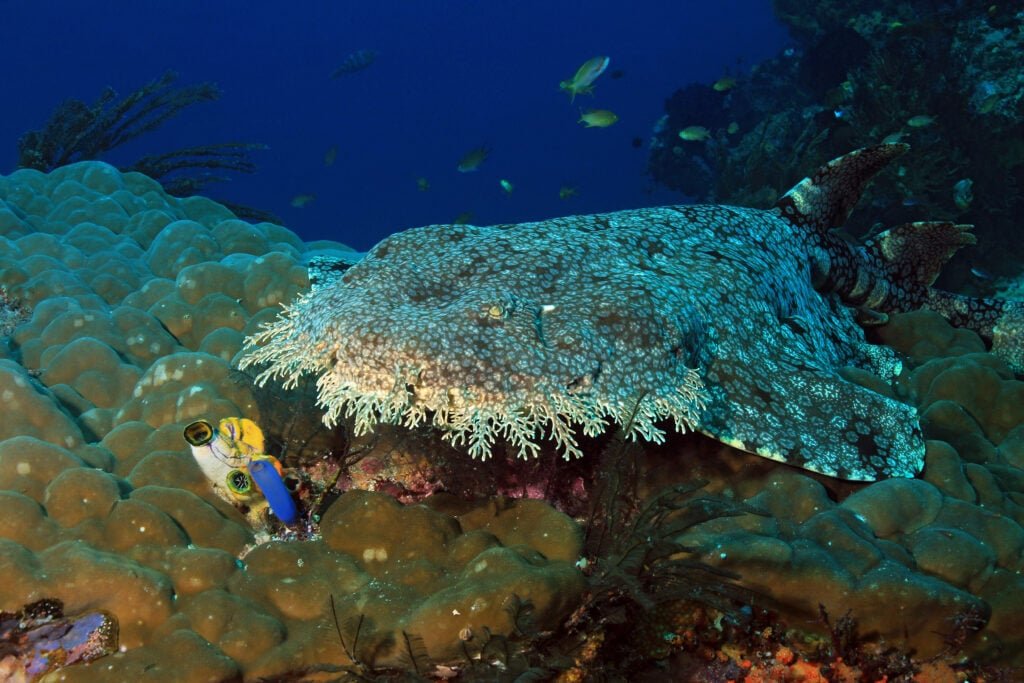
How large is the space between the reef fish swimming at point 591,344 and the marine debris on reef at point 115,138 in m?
6.61

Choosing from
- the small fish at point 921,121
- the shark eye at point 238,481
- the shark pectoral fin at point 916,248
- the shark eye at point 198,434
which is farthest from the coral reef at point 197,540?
the small fish at point 921,121

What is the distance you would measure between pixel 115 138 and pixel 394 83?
115 metres

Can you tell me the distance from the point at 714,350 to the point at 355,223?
79.6m

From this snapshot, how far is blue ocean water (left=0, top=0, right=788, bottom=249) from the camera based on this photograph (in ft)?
278

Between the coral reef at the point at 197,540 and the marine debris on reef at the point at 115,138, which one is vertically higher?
the marine debris on reef at the point at 115,138

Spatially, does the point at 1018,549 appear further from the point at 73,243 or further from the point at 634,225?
the point at 73,243

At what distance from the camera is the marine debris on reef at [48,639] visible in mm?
2123

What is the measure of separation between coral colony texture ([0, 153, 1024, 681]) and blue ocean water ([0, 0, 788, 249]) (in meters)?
66.5

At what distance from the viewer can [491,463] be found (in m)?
2.98

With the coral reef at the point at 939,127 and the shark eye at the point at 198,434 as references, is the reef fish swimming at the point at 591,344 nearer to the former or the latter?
the shark eye at the point at 198,434

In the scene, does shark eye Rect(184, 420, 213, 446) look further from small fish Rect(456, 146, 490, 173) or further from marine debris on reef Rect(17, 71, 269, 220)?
small fish Rect(456, 146, 490, 173)

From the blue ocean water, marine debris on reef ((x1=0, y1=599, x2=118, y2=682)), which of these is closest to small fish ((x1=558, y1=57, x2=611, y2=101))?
marine debris on reef ((x1=0, y1=599, x2=118, y2=682))


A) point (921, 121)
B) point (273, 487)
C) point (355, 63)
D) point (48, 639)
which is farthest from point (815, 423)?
point (355, 63)

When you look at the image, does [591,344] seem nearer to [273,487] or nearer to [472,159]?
[273,487]
